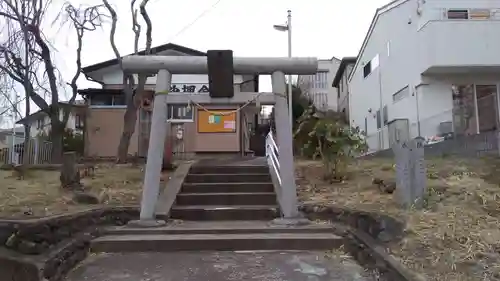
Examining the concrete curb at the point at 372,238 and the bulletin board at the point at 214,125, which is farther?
the bulletin board at the point at 214,125

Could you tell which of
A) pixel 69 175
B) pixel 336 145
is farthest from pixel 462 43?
pixel 69 175

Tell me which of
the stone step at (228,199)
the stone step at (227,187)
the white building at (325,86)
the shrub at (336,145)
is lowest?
the stone step at (228,199)

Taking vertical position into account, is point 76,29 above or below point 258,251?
above

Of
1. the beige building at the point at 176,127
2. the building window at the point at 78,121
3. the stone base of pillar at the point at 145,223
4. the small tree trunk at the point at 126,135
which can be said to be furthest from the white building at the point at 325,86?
the stone base of pillar at the point at 145,223

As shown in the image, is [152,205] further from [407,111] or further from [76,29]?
[407,111]

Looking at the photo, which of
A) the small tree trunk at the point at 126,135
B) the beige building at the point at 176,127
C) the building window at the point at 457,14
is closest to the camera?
the small tree trunk at the point at 126,135

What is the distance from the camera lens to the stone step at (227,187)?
7.23 metres

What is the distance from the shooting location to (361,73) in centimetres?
2252

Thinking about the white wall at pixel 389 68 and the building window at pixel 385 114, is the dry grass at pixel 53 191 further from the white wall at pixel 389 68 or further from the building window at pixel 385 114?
the building window at pixel 385 114

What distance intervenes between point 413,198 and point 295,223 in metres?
1.49

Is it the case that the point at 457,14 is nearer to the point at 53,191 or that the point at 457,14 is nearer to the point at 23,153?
the point at 53,191

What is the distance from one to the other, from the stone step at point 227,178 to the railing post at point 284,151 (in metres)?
1.60

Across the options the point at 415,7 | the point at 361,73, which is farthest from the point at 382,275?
the point at 361,73

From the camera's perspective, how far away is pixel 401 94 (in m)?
16.0
